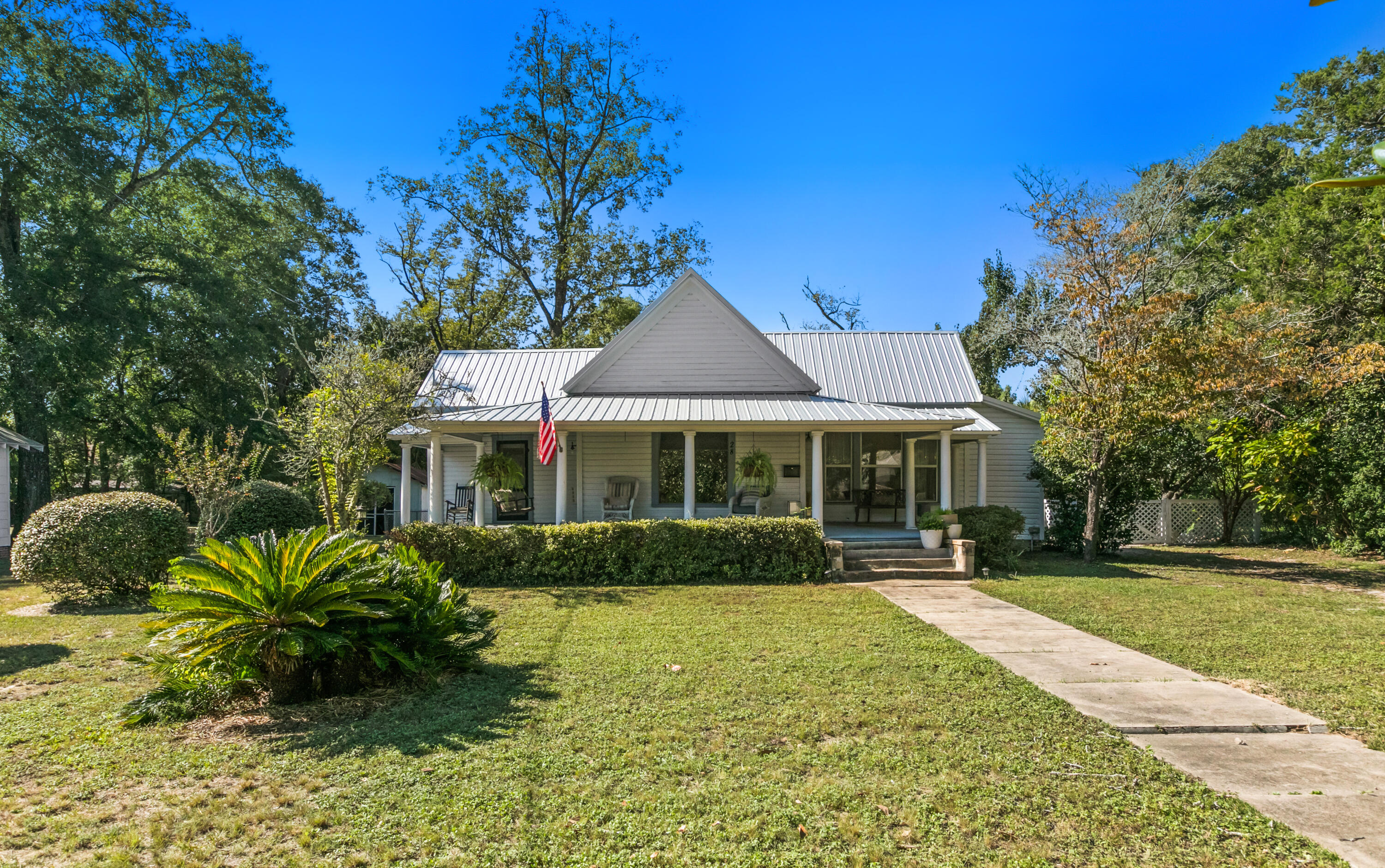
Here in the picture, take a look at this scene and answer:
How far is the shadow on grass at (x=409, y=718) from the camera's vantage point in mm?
4445

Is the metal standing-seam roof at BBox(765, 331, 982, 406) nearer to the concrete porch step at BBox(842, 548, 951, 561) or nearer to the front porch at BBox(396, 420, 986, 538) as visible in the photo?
the front porch at BBox(396, 420, 986, 538)

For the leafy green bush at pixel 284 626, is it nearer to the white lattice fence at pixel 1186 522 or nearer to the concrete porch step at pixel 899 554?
the concrete porch step at pixel 899 554

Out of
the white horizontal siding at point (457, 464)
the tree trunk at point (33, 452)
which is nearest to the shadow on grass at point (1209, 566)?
the white horizontal siding at point (457, 464)

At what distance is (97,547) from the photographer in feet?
30.4

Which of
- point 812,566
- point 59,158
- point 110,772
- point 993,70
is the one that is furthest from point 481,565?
point 59,158

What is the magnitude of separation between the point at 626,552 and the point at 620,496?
11.9 ft

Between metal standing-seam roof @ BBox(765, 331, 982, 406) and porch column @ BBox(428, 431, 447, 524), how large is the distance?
727 cm

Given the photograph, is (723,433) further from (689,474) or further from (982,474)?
(982,474)

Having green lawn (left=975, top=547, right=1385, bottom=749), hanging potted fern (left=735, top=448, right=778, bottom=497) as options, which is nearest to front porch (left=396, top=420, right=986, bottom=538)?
hanging potted fern (left=735, top=448, right=778, bottom=497)

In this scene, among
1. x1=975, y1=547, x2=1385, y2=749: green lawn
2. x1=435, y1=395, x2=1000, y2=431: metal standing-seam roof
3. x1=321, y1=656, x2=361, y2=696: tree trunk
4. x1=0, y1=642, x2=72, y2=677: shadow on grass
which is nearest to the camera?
x1=321, y1=656, x2=361, y2=696: tree trunk

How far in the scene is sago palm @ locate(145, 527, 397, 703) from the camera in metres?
4.82

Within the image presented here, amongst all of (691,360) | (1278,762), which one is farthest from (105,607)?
(1278,762)

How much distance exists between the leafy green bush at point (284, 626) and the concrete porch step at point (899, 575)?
287 inches

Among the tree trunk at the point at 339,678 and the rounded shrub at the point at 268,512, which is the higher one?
the rounded shrub at the point at 268,512
